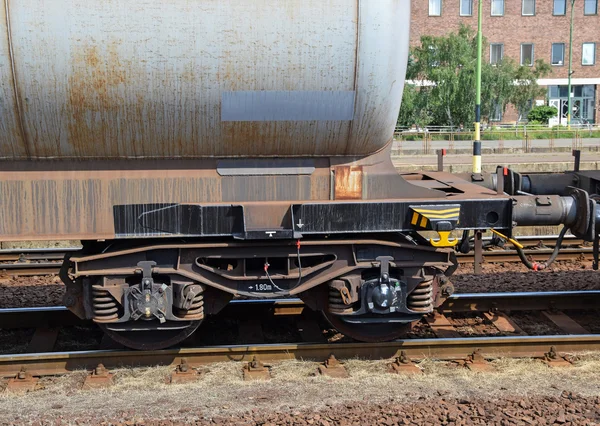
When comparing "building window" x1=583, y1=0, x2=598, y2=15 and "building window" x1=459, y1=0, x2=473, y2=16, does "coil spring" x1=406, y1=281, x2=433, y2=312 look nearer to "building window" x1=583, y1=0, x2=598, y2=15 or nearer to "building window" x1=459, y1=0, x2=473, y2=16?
"building window" x1=459, y1=0, x2=473, y2=16

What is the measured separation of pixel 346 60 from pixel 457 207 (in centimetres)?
175

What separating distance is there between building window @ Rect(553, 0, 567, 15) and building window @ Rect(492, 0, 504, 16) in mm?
3712

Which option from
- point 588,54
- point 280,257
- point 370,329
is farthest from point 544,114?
point 280,257

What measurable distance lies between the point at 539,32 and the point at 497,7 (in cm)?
347

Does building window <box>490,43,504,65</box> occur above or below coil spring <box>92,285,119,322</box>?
above

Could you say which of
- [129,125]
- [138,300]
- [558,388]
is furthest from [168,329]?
[558,388]

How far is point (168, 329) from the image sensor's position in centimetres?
674

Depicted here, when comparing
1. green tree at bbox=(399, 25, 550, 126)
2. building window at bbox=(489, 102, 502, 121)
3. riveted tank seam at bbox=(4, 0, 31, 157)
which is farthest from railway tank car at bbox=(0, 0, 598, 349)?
building window at bbox=(489, 102, 502, 121)

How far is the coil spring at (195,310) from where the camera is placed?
21.4 feet

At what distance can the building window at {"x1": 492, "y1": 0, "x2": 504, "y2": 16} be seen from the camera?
4562 centimetres

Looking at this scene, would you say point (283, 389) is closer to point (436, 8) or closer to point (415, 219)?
point (415, 219)

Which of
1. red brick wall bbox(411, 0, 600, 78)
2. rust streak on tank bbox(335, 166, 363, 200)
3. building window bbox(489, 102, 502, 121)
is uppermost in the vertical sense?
red brick wall bbox(411, 0, 600, 78)

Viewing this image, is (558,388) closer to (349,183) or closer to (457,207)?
(457,207)

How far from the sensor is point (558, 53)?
156 ft
